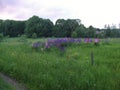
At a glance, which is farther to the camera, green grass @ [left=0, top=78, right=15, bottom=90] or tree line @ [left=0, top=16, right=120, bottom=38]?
tree line @ [left=0, top=16, right=120, bottom=38]

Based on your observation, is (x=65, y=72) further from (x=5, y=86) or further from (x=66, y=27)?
(x=66, y=27)

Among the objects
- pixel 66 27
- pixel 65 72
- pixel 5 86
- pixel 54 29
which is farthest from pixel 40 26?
pixel 5 86

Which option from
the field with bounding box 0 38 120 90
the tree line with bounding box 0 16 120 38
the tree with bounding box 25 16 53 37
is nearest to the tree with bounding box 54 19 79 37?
the tree line with bounding box 0 16 120 38

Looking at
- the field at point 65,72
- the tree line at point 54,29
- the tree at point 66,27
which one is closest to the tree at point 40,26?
the tree line at point 54,29

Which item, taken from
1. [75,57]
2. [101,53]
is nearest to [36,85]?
[75,57]

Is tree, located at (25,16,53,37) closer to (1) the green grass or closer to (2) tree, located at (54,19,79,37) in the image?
(2) tree, located at (54,19,79,37)

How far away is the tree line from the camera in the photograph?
92.8ft

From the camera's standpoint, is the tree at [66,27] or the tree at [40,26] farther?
the tree at [40,26]

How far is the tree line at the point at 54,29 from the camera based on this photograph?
2827 centimetres

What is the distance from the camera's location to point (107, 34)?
30500 mm

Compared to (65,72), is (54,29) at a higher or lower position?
higher

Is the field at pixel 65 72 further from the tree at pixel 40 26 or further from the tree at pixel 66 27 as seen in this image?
the tree at pixel 40 26

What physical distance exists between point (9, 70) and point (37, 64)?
1.21 m

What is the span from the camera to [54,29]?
41.7 m
